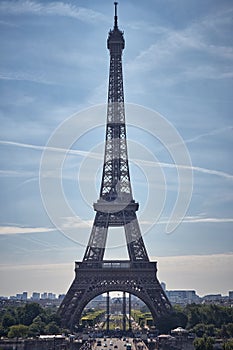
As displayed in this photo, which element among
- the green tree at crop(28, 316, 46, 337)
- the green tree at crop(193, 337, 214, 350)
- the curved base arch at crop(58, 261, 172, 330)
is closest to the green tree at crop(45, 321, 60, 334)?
the green tree at crop(28, 316, 46, 337)

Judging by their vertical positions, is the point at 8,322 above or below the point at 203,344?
above

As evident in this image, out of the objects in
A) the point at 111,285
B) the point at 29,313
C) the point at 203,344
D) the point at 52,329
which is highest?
the point at 111,285

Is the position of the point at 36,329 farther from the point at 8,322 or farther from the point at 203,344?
the point at 203,344

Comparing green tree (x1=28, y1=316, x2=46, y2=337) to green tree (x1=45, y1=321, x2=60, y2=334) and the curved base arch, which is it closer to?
green tree (x1=45, y1=321, x2=60, y2=334)

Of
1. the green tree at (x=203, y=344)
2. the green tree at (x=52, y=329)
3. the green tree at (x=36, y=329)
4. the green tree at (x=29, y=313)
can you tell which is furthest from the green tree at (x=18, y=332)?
the green tree at (x=203, y=344)

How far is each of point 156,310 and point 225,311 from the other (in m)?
18.2

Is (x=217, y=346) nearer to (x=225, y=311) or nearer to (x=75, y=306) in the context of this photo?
(x=75, y=306)

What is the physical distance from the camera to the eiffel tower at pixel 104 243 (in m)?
65.3

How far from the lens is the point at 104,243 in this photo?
6788 centimetres

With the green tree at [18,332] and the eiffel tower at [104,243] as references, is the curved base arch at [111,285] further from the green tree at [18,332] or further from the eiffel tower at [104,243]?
the green tree at [18,332]

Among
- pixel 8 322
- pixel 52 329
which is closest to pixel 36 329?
pixel 52 329

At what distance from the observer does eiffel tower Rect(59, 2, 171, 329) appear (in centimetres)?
6531

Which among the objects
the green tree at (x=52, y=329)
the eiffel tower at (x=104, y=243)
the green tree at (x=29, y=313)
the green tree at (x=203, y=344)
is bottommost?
the green tree at (x=203, y=344)

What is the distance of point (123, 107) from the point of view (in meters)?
70.5
